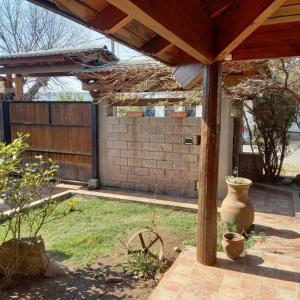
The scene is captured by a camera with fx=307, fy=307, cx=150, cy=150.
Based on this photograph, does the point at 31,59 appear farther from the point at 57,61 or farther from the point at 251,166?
the point at 251,166

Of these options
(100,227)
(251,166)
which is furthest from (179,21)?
(251,166)

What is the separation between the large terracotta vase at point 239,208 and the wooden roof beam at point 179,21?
2035 millimetres

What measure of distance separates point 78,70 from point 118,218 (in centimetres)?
355

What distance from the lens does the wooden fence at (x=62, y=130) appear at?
7211 millimetres

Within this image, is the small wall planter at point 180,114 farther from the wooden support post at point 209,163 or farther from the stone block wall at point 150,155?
the wooden support post at point 209,163

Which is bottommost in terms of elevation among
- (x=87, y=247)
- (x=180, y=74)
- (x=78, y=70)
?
(x=87, y=247)

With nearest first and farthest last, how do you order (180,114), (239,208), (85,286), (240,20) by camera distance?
(240,20) < (85,286) < (239,208) < (180,114)

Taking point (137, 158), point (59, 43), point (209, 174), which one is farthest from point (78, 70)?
point (59, 43)

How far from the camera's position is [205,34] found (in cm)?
262

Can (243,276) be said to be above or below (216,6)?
below

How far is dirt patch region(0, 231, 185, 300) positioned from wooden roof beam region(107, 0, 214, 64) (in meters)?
2.37

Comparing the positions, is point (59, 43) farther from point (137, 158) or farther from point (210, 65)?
point (210, 65)

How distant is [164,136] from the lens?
6441 mm

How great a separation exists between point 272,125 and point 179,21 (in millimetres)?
5866
